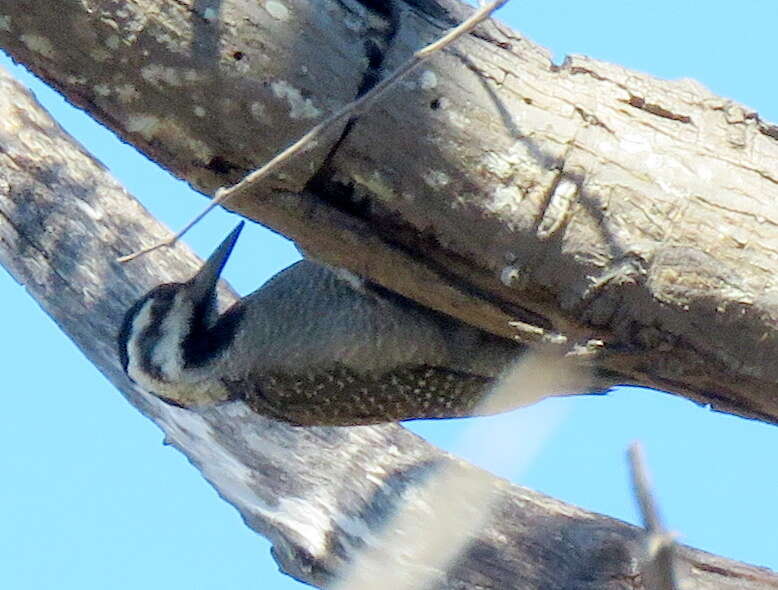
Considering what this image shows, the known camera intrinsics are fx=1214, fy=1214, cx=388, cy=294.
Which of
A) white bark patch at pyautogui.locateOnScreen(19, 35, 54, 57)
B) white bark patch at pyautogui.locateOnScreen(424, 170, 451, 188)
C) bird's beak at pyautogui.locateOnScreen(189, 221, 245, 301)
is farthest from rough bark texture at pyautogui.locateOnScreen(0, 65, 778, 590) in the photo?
white bark patch at pyautogui.locateOnScreen(19, 35, 54, 57)

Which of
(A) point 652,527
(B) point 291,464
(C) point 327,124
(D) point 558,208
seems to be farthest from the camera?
(B) point 291,464

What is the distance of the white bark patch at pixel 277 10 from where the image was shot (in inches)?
72.9

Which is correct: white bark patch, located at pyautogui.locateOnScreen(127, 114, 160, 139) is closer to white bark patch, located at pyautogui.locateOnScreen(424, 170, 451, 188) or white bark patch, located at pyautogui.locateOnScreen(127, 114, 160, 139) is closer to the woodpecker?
white bark patch, located at pyautogui.locateOnScreen(424, 170, 451, 188)

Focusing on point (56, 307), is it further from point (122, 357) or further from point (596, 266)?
point (596, 266)

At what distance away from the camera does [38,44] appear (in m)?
1.81

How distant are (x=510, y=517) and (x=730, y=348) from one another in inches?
64.0

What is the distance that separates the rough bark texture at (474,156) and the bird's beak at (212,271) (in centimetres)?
108

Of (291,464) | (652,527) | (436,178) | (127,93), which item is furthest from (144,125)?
(291,464)

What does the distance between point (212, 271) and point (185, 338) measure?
189 mm

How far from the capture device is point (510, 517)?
11.7 ft

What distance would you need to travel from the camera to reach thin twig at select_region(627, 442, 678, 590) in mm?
826

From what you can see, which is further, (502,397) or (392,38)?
(502,397)

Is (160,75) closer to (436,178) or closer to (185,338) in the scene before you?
(436,178)

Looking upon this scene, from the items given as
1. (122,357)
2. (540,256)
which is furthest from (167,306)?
(540,256)
